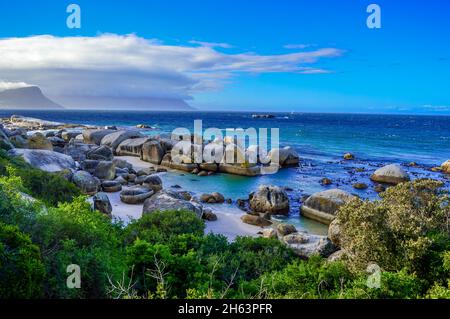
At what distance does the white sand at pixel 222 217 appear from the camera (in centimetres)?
1781

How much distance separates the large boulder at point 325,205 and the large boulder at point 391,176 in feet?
37.9

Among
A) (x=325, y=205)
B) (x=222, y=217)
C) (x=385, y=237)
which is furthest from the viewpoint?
(x=325, y=205)

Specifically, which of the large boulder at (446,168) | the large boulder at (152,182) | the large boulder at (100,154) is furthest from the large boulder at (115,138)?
the large boulder at (446,168)

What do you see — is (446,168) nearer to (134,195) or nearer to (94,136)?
(134,195)

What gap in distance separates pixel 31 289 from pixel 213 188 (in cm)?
2202

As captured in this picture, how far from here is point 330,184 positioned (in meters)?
30.1

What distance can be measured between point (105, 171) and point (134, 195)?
5.51 m

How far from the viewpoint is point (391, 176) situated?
30.3 meters

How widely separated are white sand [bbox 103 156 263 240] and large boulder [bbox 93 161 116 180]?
10.6 feet

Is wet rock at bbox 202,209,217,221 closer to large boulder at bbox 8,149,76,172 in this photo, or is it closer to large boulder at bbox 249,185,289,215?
large boulder at bbox 249,185,289,215

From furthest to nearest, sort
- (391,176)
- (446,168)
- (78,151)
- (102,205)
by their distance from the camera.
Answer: (446,168), (78,151), (391,176), (102,205)

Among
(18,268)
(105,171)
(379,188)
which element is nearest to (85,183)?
(105,171)

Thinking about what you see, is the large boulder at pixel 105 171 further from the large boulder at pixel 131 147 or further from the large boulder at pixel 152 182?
the large boulder at pixel 131 147
